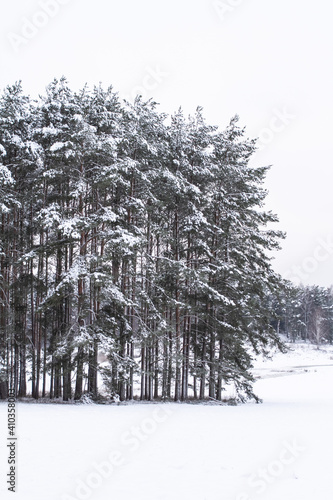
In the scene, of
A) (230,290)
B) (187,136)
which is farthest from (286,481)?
(187,136)

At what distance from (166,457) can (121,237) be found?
7553mm

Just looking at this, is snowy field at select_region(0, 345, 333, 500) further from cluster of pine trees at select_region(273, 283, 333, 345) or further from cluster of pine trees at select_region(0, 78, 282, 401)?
cluster of pine trees at select_region(273, 283, 333, 345)

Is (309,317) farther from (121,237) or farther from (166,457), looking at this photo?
(166,457)

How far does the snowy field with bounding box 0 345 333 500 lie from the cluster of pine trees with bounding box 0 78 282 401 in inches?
131

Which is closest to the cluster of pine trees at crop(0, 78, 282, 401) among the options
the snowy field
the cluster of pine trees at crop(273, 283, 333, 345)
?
the snowy field

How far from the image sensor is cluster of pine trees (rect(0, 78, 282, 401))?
12922 millimetres

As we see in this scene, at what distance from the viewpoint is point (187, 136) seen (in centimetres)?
1647

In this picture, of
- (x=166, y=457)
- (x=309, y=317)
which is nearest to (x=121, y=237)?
(x=166, y=457)

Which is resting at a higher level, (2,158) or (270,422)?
(2,158)

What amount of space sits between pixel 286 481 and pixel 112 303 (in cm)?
968

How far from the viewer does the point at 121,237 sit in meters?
12.5

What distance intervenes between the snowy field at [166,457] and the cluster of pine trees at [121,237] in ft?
10.9

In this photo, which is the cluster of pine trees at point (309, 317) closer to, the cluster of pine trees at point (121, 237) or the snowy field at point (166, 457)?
the cluster of pine trees at point (121, 237)

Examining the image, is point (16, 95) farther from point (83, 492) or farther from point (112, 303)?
point (83, 492)
